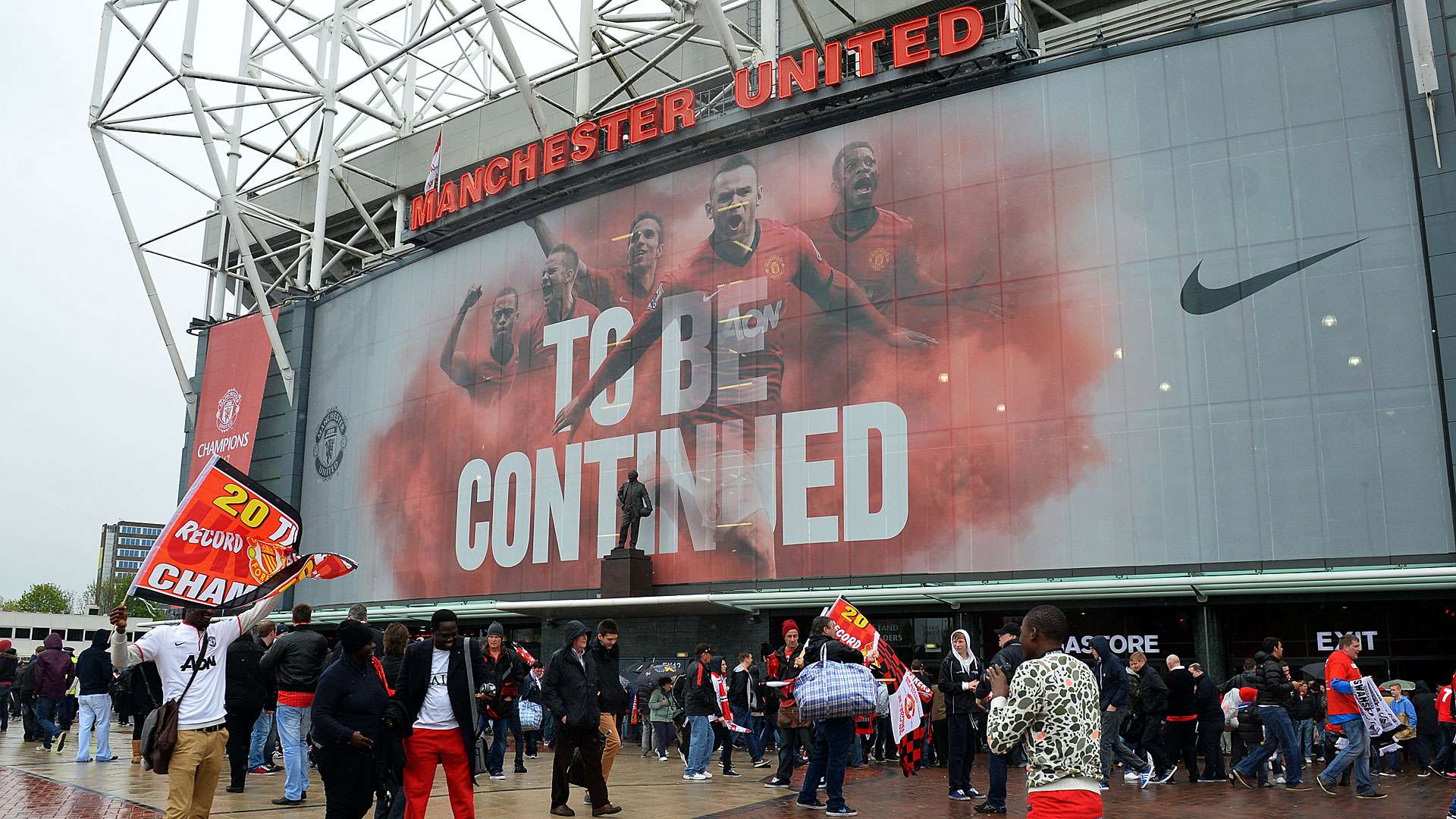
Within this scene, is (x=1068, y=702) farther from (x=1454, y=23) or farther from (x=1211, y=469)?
(x=1454, y=23)

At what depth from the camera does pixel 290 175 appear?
1890 inches

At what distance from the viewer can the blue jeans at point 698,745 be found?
16062 mm

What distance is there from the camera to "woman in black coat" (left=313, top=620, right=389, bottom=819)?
8.43 meters

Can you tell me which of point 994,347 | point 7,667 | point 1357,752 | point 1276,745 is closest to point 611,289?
point 994,347

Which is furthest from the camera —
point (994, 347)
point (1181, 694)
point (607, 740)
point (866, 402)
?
point (866, 402)

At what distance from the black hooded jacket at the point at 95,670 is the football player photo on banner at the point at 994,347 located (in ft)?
45.2

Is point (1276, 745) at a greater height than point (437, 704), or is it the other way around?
point (437, 704)

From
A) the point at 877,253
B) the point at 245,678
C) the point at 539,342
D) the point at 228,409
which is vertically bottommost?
the point at 245,678

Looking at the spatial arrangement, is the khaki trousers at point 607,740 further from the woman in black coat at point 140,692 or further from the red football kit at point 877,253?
the red football kit at point 877,253

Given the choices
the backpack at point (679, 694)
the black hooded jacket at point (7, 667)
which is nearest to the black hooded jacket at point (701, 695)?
the backpack at point (679, 694)

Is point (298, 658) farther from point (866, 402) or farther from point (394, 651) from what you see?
point (866, 402)

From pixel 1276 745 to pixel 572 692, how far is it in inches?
380

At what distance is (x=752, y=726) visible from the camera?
18.6 metres

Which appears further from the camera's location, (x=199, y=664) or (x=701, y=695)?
(x=701, y=695)
